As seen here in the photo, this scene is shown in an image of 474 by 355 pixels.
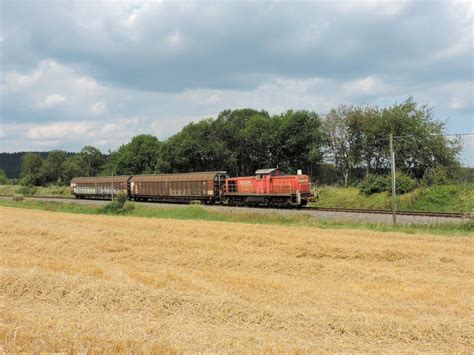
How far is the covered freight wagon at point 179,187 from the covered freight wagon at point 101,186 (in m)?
1.97

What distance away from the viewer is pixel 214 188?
4441 cm

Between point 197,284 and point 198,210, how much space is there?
24.9 meters

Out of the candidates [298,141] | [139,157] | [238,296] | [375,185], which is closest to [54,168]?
[139,157]

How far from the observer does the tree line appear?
4541 centimetres

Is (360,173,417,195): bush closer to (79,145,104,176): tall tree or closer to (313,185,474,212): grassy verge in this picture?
(313,185,474,212): grassy verge

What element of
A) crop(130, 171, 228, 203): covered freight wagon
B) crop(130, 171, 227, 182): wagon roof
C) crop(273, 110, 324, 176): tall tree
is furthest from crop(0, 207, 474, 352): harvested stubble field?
crop(273, 110, 324, 176): tall tree

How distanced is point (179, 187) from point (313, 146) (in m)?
25.2

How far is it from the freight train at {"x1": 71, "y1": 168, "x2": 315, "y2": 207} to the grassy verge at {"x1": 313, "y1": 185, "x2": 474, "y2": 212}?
6507mm

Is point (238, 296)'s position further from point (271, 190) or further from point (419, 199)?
point (419, 199)

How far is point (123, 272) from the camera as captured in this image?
1129 cm

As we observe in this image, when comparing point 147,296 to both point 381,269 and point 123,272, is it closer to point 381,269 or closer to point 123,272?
point 123,272

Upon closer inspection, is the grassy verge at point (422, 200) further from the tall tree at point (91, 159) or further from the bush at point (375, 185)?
the tall tree at point (91, 159)

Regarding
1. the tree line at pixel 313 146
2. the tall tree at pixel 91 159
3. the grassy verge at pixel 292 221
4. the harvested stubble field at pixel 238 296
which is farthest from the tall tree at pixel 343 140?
the tall tree at pixel 91 159

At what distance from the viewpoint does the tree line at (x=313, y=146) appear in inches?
1788
